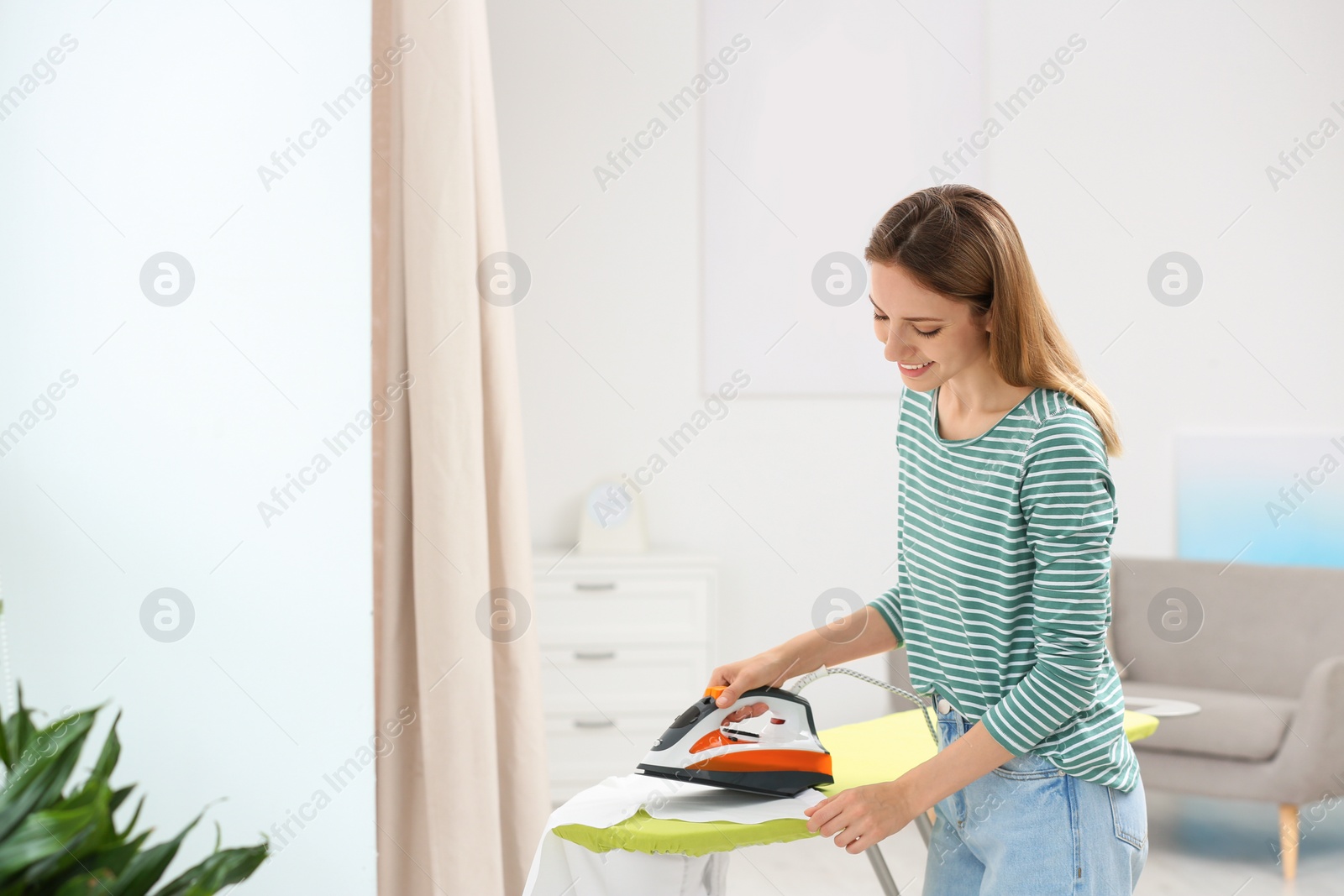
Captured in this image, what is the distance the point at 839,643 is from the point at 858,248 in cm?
267

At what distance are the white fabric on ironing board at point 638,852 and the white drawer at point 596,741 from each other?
7.09 feet

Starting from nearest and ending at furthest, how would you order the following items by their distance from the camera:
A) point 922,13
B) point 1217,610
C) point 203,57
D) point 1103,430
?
point 1103,430
point 203,57
point 1217,610
point 922,13

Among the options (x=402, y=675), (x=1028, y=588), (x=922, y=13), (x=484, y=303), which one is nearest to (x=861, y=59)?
(x=922, y=13)

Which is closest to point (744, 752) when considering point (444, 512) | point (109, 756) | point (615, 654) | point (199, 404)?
point (109, 756)

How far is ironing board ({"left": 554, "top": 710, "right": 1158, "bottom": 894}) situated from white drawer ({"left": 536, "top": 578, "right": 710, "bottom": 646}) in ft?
6.07

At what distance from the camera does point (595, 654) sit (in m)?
3.33

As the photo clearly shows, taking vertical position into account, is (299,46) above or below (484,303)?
above

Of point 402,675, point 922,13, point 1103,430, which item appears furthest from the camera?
point 922,13

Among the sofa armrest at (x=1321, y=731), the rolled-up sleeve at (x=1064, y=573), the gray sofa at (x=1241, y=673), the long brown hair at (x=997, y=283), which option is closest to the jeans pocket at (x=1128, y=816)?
the rolled-up sleeve at (x=1064, y=573)

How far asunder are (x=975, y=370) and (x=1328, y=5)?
366 centimetres

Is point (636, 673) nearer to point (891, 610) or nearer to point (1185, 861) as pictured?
point (1185, 861)

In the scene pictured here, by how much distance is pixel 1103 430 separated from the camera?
1.04 meters

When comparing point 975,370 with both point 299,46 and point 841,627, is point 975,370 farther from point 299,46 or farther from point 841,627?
point 299,46

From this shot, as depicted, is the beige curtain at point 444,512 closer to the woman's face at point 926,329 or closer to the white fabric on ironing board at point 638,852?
the white fabric on ironing board at point 638,852
